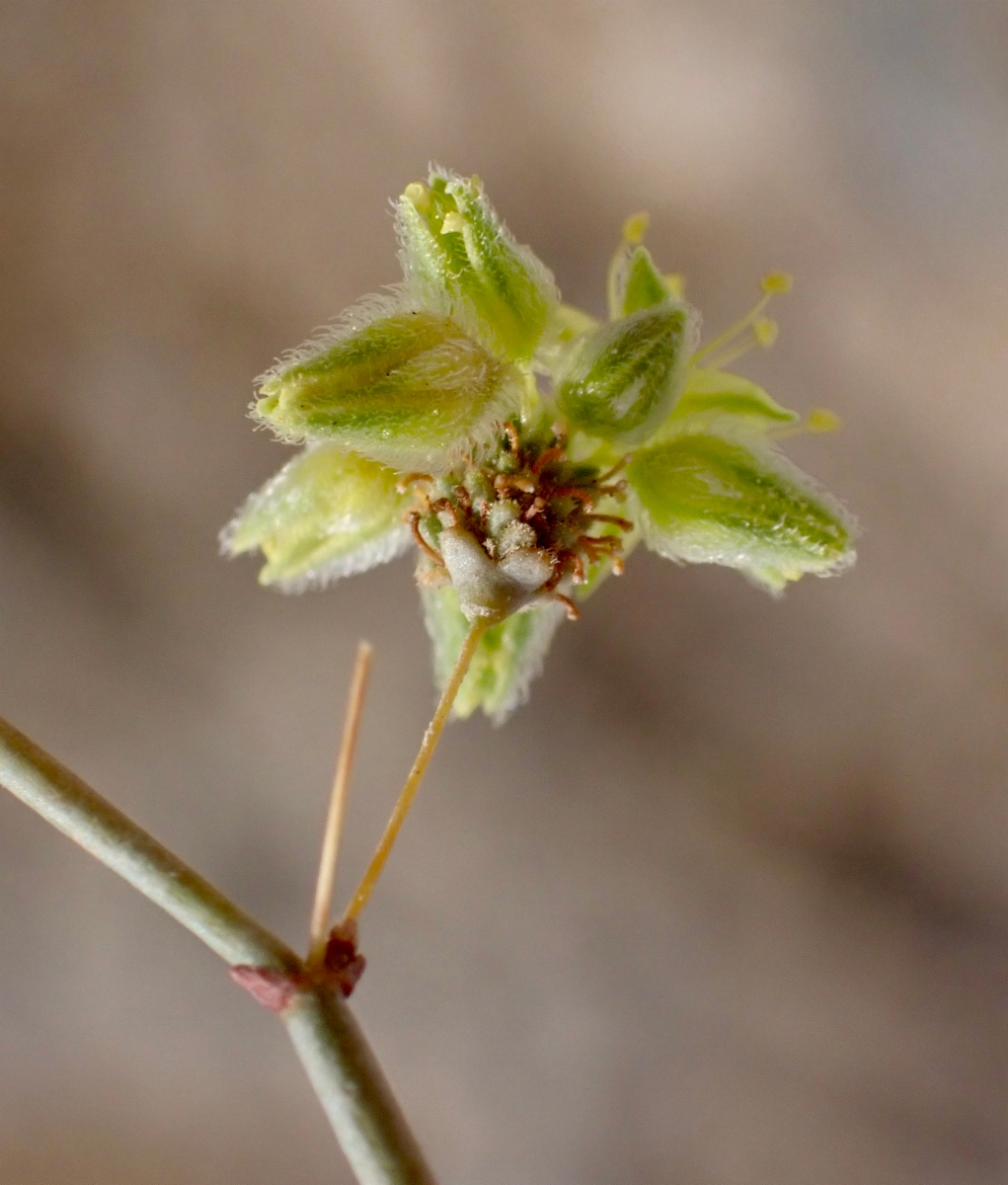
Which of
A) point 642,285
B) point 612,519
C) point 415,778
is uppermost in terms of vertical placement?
point 642,285

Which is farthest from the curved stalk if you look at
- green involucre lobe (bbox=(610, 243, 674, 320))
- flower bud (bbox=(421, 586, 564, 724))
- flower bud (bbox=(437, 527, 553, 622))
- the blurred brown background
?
the blurred brown background

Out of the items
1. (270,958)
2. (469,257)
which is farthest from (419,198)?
(270,958)

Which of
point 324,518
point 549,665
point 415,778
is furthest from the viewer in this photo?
point 549,665

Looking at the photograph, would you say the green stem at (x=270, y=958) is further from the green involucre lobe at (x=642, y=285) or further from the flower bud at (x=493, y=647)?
the green involucre lobe at (x=642, y=285)

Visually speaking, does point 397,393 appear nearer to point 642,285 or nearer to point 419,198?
point 419,198

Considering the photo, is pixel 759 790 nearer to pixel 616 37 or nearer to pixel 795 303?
pixel 795 303

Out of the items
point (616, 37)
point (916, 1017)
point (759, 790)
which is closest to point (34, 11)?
point (616, 37)

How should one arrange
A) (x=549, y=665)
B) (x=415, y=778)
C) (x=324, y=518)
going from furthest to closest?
1. (x=549, y=665)
2. (x=324, y=518)
3. (x=415, y=778)
